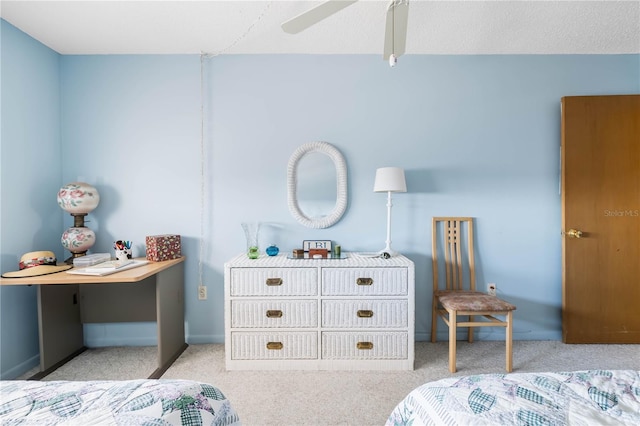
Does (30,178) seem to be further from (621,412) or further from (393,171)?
(621,412)

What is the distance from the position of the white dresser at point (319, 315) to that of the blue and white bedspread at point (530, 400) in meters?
1.08

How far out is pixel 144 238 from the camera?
8.22 feet

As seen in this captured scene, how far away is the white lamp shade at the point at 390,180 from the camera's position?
2.23m

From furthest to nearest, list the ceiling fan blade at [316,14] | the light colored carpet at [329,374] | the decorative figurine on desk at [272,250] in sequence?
the decorative figurine on desk at [272,250] → the light colored carpet at [329,374] → the ceiling fan blade at [316,14]

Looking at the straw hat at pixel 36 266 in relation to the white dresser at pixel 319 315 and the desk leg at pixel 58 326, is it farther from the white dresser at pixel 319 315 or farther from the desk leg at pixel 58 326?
the white dresser at pixel 319 315

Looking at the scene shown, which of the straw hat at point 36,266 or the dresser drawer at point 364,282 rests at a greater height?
the straw hat at point 36,266

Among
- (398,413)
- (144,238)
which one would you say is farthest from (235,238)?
(398,413)

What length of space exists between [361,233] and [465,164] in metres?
1.05

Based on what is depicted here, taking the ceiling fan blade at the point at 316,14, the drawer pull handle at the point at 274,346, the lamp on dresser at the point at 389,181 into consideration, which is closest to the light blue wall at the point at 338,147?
the lamp on dresser at the point at 389,181

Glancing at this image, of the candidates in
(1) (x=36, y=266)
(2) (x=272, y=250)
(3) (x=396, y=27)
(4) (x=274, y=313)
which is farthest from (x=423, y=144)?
(1) (x=36, y=266)

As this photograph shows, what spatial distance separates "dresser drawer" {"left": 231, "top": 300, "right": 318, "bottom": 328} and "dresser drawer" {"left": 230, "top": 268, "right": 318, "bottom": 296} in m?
0.06

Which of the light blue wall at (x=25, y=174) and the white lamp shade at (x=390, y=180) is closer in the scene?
the light blue wall at (x=25, y=174)

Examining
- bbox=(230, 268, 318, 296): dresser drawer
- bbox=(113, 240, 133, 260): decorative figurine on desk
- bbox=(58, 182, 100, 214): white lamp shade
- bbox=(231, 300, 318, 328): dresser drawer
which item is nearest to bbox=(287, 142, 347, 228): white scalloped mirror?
bbox=(230, 268, 318, 296): dresser drawer

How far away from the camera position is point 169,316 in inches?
87.5
